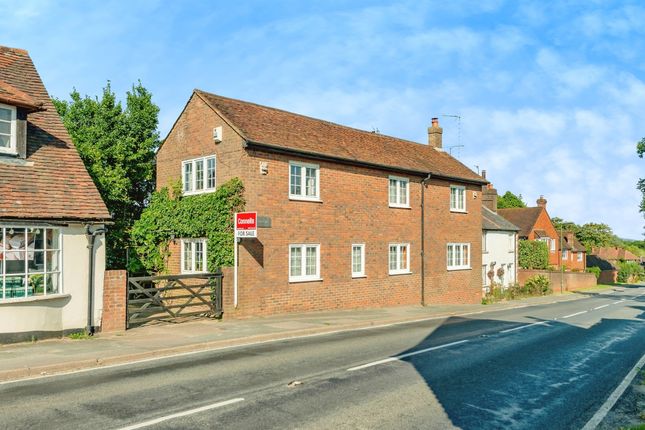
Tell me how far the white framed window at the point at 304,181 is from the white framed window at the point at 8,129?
354 inches

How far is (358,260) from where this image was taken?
72.9 feet

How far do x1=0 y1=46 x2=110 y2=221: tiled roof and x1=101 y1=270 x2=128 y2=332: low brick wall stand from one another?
1636mm

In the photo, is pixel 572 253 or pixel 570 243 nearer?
pixel 570 243

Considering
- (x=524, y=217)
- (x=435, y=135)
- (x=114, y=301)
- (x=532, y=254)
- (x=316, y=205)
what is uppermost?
(x=435, y=135)

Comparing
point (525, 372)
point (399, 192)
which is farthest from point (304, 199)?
point (525, 372)

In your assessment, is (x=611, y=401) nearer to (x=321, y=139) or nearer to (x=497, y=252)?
(x=321, y=139)

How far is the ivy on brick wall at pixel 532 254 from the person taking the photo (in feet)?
172

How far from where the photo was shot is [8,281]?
12.3m

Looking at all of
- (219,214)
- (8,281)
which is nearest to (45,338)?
(8,281)

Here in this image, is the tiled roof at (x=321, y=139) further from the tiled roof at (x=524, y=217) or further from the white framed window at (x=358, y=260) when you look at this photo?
the tiled roof at (x=524, y=217)

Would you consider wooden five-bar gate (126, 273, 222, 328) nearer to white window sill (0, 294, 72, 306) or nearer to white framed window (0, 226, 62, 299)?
white window sill (0, 294, 72, 306)

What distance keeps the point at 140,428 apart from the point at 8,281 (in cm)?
792

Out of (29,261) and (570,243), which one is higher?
(570,243)

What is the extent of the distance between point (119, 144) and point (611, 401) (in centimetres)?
2241
